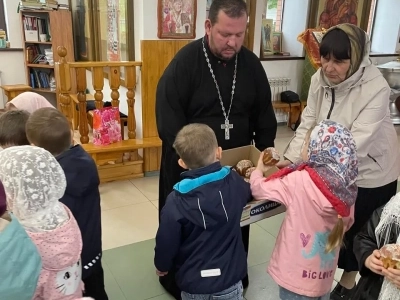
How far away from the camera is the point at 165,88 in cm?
189

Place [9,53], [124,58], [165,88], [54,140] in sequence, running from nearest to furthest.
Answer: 1. [54,140]
2. [165,88]
3. [124,58]
4. [9,53]

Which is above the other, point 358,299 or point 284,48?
point 284,48

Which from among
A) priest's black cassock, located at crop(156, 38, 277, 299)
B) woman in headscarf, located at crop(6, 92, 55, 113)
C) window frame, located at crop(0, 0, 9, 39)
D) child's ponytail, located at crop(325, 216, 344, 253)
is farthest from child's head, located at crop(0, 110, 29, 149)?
window frame, located at crop(0, 0, 9, 39)

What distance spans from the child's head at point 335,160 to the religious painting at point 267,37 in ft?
14.6

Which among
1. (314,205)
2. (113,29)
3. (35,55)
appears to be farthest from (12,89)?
(314,205)

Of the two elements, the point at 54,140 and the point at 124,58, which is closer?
the point at 54,140

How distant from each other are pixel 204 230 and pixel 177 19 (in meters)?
2.55

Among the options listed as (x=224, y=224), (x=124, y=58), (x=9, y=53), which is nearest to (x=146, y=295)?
(x=224, y=224)

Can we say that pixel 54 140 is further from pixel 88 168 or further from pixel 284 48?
pixel 284 48

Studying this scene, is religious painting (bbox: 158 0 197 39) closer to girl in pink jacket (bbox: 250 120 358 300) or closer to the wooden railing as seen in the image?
the wooden railing

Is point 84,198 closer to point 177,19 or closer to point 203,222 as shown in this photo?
point 203,222

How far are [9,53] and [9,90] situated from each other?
74 centimetres

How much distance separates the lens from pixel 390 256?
1207 millimetres

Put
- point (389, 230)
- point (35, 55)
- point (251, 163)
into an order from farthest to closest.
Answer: point (35, 55) → point (251, 163) → point (389, 230)
